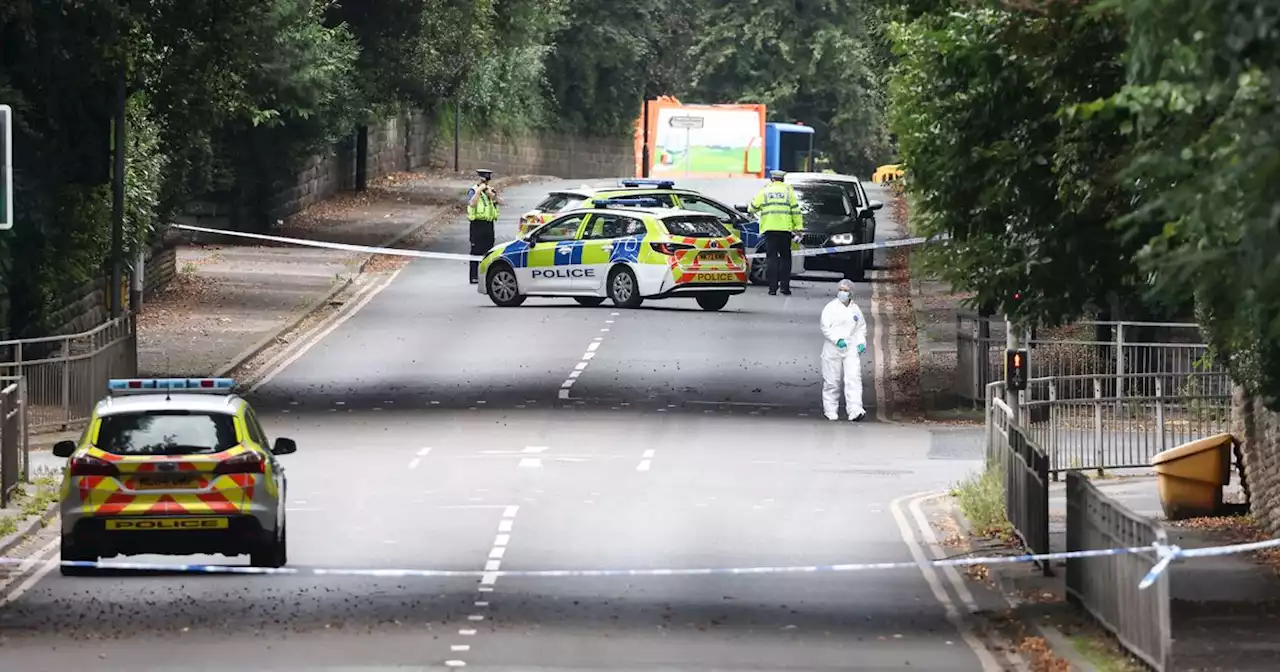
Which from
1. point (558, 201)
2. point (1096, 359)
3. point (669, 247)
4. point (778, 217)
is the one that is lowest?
point (1096, 359)

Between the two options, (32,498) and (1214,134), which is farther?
(32,498)

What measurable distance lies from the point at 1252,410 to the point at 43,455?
1272 cm

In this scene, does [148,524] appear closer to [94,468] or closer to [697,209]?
[94,468]

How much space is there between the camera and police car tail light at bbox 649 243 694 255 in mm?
38250

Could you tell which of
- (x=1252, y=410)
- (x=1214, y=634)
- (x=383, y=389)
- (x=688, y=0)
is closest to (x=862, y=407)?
(x=383, y=389)

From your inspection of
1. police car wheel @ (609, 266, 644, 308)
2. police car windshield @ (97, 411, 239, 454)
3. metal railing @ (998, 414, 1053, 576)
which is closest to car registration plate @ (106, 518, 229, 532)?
police car windshield @ (97, 411, 239, 454)

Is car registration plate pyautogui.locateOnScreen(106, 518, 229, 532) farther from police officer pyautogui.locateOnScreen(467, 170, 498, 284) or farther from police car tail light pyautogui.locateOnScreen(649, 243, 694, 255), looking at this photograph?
police officer pyautogui.locateOnScreen(467, 170, 498, 284)

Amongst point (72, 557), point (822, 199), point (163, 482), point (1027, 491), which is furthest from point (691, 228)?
point (163, 482)

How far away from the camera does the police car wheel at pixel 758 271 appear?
144 feet

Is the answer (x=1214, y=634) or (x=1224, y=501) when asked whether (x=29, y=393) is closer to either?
(x=1224, y=501)

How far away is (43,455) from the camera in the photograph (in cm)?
2658

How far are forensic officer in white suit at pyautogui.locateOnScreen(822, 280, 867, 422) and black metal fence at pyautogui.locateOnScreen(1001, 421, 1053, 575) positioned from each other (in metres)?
8.76

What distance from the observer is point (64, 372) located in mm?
27656

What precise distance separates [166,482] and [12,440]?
5759 millimetres
